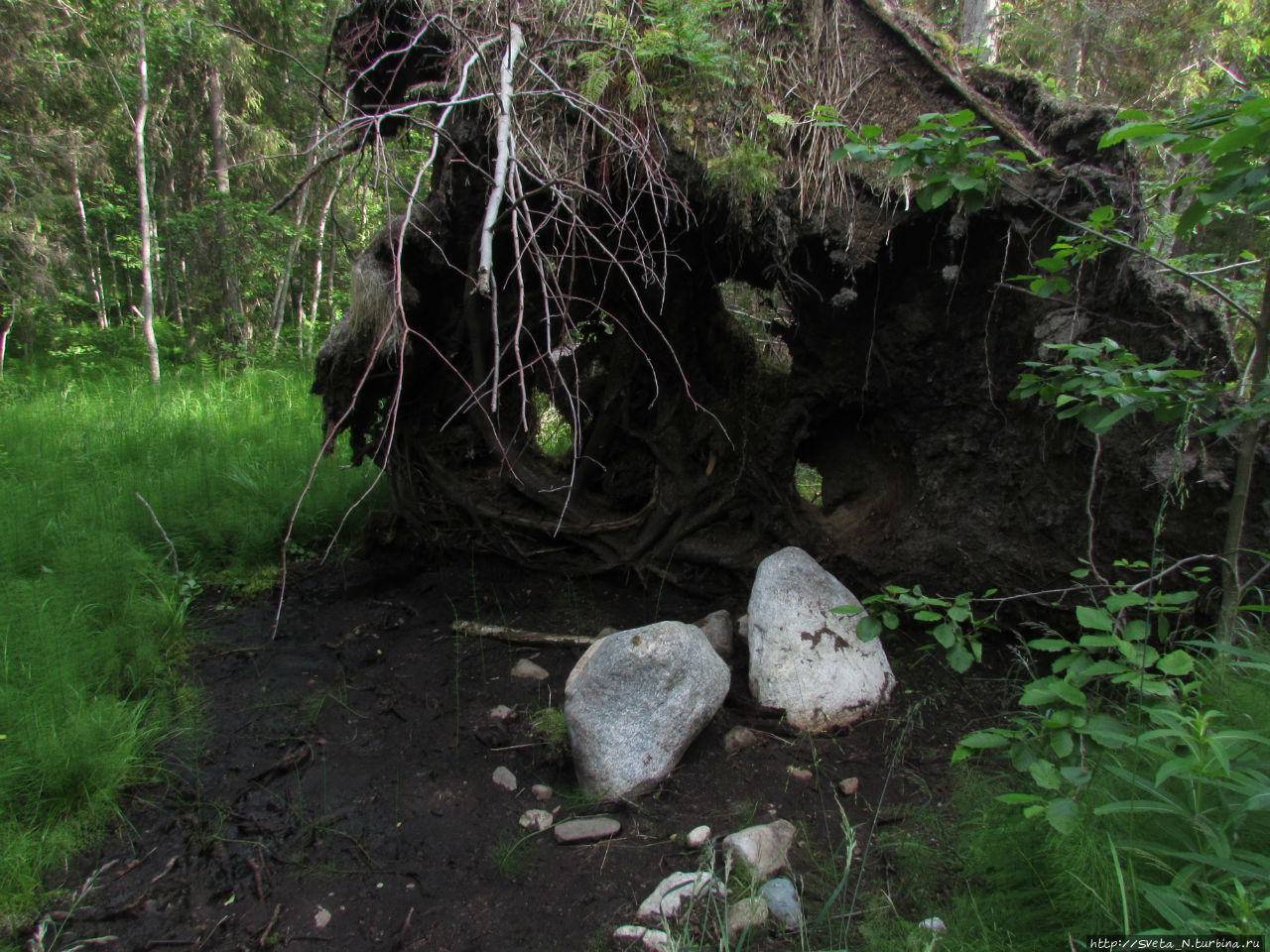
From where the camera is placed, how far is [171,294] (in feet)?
55.0

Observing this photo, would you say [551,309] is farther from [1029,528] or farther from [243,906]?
[243,906]

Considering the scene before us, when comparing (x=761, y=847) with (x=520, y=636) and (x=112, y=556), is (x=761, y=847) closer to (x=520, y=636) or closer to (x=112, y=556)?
(x=520, y=636)

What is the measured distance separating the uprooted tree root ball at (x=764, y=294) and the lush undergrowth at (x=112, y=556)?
138 cm

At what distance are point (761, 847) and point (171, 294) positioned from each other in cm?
1958

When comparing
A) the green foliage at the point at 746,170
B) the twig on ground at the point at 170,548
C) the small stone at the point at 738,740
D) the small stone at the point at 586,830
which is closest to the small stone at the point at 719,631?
the small stone at the point at 738,740

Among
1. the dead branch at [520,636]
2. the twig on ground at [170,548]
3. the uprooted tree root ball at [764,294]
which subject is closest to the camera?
the uprooted tree root ball at [764,294]

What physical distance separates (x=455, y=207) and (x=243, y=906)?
3.28m

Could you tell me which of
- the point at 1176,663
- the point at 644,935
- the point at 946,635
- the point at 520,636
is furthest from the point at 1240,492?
the point at 520,636

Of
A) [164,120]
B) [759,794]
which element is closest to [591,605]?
[759,794]

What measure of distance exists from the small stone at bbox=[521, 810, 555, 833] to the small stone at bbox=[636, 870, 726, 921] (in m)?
0.54

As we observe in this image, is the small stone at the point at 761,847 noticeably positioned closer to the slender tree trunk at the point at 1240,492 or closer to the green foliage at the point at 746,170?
the slender tree trunk at the point at 1240,492

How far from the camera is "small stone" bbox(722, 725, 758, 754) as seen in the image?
9.36ft

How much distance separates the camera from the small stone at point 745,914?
195 cm

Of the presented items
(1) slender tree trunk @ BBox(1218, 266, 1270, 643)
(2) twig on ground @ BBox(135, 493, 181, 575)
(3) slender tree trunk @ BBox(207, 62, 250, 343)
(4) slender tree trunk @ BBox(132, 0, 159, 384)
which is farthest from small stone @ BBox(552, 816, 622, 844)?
(3) slender tree trunk @ BBox(207, 62, 250, 343)
